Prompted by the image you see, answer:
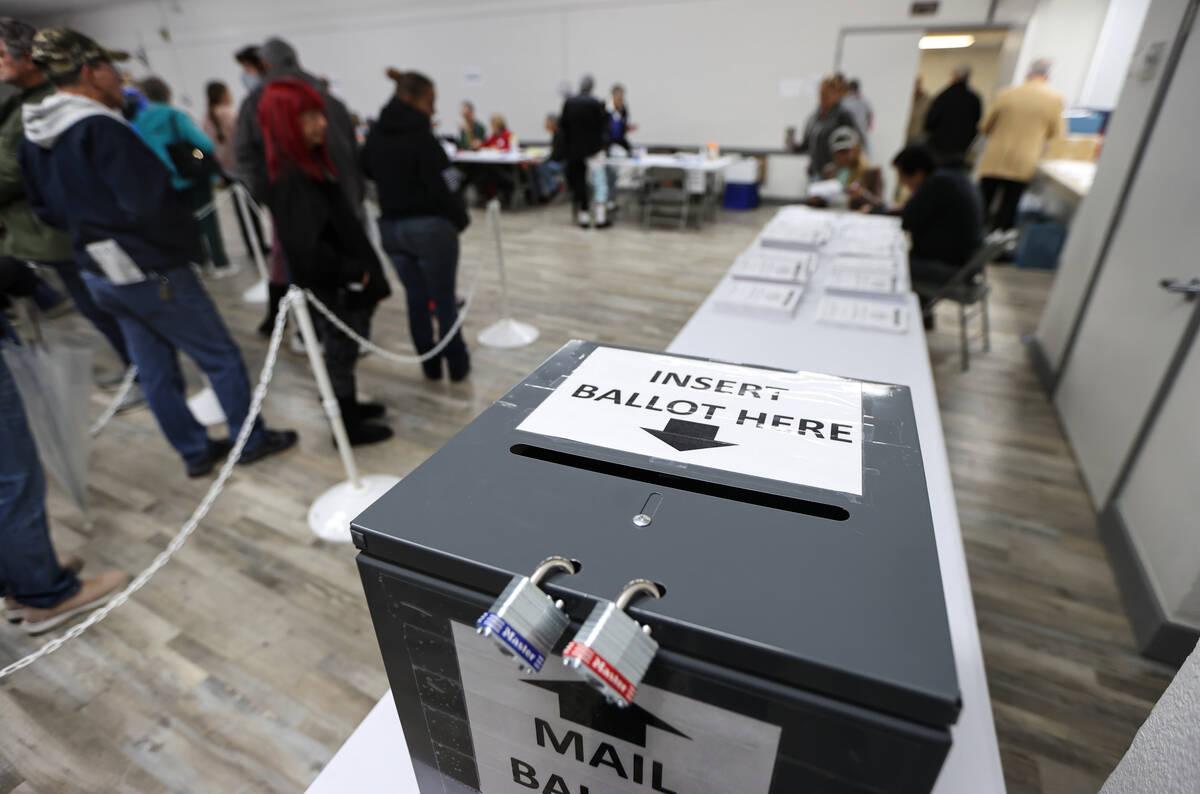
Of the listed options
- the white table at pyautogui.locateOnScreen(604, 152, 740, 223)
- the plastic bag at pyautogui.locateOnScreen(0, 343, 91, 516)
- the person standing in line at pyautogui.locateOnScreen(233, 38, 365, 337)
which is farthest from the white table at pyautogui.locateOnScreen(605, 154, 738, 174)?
the plastic bag at pyautogui.locateOnScreen(0, 343, 91, 516)

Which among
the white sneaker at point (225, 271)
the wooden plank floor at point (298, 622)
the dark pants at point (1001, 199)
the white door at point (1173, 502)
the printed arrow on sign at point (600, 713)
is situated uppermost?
the printed arrow on sign at point (600, 713)

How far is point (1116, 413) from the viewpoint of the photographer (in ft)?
6.95

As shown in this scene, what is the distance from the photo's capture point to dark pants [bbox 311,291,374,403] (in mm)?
2246

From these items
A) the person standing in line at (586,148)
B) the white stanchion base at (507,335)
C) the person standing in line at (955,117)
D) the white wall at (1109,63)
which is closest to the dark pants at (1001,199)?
the person standing in line at (955,117)

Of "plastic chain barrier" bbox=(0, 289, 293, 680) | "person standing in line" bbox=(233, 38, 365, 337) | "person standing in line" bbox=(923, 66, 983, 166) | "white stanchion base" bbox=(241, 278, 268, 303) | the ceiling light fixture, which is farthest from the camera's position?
the ceiling light fixture

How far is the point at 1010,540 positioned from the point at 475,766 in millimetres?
2207

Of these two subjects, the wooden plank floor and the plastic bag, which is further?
the plastic bag

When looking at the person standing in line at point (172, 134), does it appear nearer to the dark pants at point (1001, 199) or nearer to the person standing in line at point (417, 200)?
the person standing in line at point (417, 200)

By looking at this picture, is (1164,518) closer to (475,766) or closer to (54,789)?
(475,766)

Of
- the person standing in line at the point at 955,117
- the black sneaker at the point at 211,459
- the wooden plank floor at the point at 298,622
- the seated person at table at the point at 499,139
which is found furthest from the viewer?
the seated person at table at the point at 499,139

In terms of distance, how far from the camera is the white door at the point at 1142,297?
1879mm

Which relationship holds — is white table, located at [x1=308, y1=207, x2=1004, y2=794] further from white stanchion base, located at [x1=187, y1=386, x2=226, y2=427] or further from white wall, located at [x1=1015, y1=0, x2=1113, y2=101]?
white wall, located at [x1=1015, y1=0, x2=1113, y2=101]

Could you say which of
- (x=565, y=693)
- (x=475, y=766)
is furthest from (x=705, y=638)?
(x=475, y=766)

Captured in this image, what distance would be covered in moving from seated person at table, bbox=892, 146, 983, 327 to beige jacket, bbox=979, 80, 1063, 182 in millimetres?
2501
